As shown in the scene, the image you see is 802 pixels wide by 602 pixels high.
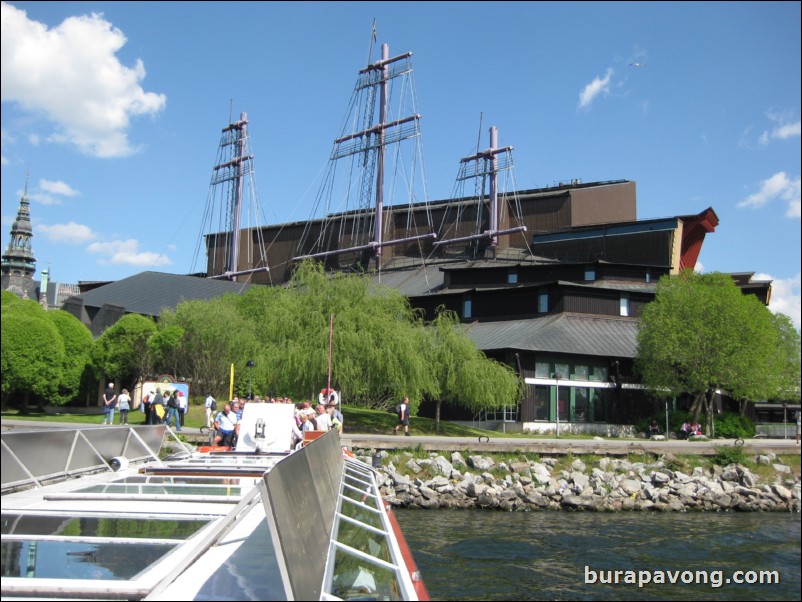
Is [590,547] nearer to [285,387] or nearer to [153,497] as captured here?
[153,497]

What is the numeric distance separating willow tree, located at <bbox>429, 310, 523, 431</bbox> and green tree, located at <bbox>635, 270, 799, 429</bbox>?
9.28 meters

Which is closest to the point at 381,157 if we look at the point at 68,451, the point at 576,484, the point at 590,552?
the point at 576,484

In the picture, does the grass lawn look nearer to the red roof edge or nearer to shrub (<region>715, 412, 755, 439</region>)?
shrub (<region>715, 412, 755, 439</region>)

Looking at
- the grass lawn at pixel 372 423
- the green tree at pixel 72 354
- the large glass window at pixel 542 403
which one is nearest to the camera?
the grass lawn at pixel 372 423

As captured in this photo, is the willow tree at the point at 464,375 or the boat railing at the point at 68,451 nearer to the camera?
the boat railing at the point at 68,451

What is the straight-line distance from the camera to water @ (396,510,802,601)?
474 inches

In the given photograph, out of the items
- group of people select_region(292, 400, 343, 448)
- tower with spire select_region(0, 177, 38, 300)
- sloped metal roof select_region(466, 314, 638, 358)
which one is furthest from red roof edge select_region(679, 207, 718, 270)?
tower with spire select_region(0, 177, 38, 300)

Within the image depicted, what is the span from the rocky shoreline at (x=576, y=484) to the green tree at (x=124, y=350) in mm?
25464

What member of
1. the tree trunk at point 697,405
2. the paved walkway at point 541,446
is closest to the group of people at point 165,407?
the paved walkway at point 541,446

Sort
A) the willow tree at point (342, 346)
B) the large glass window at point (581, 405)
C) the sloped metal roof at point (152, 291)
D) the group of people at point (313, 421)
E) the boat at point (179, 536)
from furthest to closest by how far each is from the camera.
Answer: the sloped metal roof at point (152, 291) < the large glass window at point (581, 405) < the willow tree at point (342, 346) < the group of people at point (313, 421) < the boat at point (179, 536)

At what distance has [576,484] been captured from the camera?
85.6ft

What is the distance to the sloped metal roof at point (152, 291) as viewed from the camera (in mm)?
62156

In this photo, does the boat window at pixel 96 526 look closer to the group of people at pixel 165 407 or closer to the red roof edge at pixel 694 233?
the group of people at pixel 165 407

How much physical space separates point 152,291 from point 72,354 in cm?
2070
